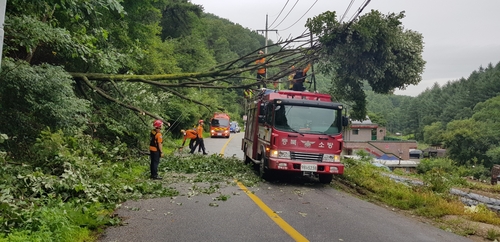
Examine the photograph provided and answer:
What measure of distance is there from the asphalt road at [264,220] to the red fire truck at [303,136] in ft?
4.77

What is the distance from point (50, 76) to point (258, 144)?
637 cm

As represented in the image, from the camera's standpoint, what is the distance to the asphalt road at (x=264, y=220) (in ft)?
19.6

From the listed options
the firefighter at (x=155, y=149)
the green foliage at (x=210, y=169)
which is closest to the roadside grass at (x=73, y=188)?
the green foliage at (x=210, y=169)

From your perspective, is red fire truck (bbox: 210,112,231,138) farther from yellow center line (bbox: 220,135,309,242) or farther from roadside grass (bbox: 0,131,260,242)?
yellow center line (bbox: 220,135,309,242)

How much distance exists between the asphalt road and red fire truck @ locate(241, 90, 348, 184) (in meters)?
1.45

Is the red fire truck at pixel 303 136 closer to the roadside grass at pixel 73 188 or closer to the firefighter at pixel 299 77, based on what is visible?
the roadside grass at pixel 73 188

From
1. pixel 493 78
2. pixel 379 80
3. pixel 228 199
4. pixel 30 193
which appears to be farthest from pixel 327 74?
pixel 493 78

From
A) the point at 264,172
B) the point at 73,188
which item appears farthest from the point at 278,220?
the point at 264,172

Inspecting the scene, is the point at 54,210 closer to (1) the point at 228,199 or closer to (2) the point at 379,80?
(1) the point at 228,199

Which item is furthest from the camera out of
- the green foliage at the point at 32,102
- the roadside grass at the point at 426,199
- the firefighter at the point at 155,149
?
the firefighter at the point at 155,149

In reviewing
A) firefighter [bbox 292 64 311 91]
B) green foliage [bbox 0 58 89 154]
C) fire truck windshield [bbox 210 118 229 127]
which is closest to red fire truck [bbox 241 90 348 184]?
firefighter [bbox 292 64 311 91]

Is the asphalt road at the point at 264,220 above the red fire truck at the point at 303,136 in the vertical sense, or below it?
below

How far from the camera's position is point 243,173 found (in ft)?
43.5

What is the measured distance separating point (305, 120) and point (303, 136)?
518 millimetres
